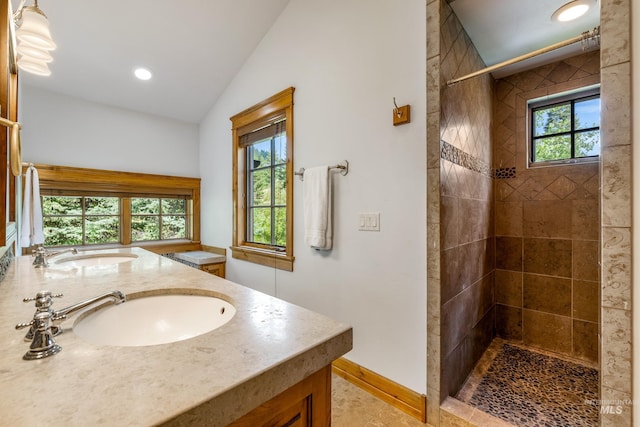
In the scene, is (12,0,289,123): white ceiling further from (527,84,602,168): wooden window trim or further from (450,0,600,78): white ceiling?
(527,84,602,168): wooden window trim

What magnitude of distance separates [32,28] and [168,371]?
1537 millimetres

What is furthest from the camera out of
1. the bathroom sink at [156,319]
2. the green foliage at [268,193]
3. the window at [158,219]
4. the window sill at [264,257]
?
the window at [158,219]

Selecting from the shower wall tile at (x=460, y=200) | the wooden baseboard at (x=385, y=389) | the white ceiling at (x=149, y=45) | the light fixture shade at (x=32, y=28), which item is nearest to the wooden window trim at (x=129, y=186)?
the white ceiling at (x=149, y=45)

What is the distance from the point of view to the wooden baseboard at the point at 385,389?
1.54 m

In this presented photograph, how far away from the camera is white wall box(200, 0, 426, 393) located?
61.8 inches

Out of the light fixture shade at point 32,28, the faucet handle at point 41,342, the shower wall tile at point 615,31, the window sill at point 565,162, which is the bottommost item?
the faucet handle at point 41,342

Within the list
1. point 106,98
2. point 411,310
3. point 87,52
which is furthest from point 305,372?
point 106,98

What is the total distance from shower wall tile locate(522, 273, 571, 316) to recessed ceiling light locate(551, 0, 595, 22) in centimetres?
186

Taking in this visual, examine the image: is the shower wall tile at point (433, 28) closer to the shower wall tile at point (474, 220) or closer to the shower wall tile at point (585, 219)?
the shower wall tile at point (474, 220)

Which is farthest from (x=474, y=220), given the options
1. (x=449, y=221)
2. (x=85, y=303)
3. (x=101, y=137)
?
(x=101, y=137)

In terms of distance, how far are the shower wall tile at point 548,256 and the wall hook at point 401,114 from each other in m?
1.72

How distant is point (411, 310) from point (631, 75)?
1347mm

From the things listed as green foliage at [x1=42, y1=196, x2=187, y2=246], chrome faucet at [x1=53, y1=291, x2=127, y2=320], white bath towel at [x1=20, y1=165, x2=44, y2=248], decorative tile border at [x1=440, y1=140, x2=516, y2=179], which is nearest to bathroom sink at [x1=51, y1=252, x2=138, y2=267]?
white bath towel at [x1=20, y1=165, x2=44, y2=248]

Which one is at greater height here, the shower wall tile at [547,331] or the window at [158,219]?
the window at [158,219]
